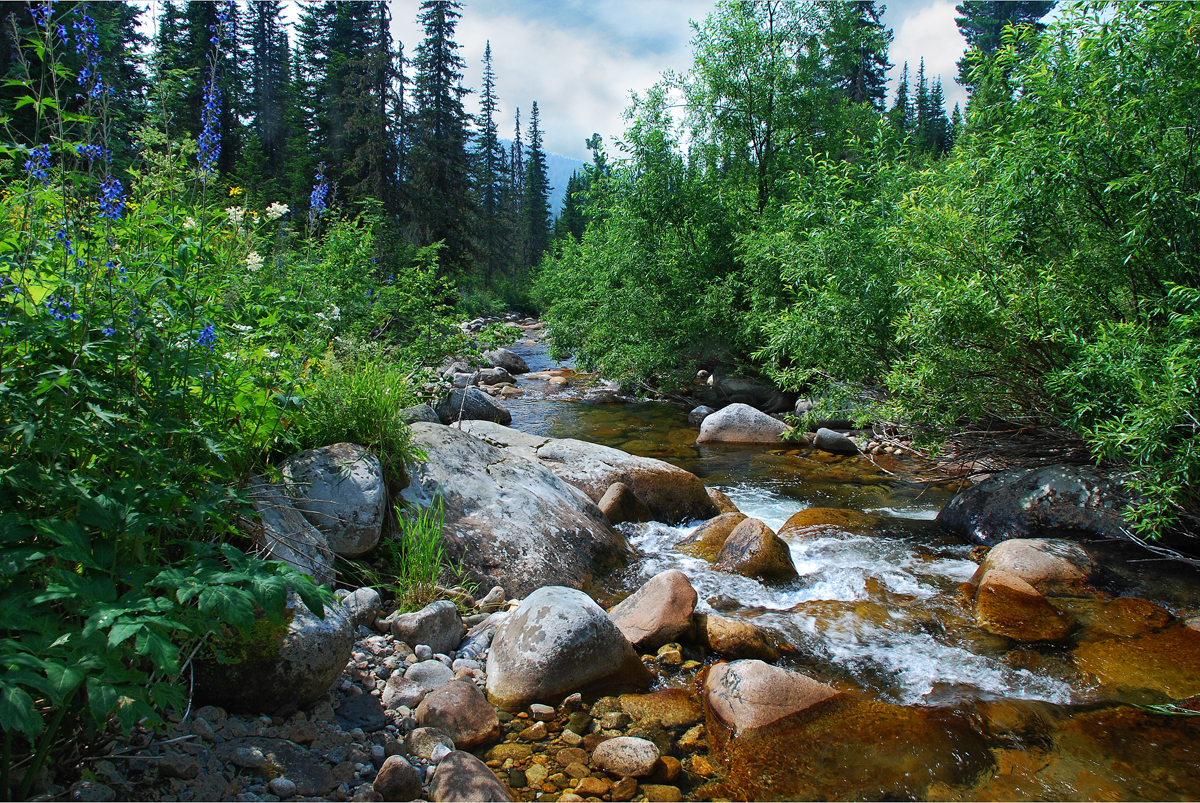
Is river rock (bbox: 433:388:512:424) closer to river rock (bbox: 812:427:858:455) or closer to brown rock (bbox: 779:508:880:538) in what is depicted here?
brown rock (bbox: 779:508:880:538)

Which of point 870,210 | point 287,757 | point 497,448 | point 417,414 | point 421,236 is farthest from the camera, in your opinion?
point 421,236

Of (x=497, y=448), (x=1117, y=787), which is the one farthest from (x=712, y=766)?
(x=497, y=448)

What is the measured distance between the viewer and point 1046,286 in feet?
19.2

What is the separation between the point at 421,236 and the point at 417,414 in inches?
732

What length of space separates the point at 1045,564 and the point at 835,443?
19.4ft

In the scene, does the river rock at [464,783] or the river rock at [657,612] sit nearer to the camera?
the river rock at [464,783]

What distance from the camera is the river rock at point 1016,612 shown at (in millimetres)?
4695

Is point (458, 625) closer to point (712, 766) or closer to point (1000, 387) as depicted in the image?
point (712, 766)

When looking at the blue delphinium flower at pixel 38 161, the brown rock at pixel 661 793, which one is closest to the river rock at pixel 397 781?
the brown rock at pixel 661 793

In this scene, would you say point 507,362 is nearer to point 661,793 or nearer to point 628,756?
point 628,756

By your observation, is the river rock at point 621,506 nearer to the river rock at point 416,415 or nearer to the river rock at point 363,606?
the river rock at point 416,415

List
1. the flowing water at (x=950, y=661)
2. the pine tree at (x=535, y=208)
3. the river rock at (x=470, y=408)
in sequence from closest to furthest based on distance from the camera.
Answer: the flowing water at (x=950, y=661)
the river rock at (x=470, y=408)
the pine tree at (x=535, y=208)

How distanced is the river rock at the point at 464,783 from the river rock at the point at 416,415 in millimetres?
2778

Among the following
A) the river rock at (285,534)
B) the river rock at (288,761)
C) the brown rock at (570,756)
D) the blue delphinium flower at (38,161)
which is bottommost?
the brown rock at (570,756)
